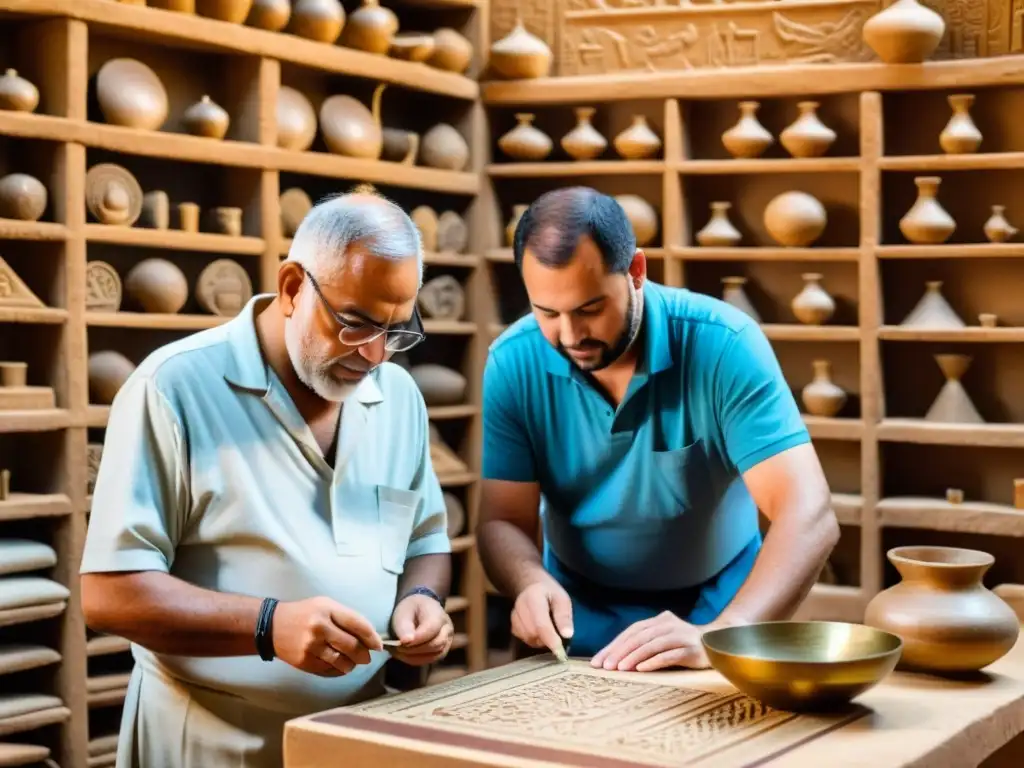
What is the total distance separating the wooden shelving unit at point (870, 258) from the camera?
5266 mm

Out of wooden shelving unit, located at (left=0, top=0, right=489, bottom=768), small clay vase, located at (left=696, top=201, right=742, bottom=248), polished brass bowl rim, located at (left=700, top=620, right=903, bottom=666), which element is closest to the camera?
polished brass bowl rim, located at (left=700, top=620, right=903, bottom=666)

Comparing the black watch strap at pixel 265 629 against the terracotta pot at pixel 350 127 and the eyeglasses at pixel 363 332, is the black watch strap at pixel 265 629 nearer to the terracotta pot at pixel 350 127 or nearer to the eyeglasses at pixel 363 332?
the eyeglasses at pixel 363 332

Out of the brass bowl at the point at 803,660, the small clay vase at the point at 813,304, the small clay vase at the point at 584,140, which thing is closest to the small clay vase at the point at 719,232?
the small clay vase at the point at 813,304

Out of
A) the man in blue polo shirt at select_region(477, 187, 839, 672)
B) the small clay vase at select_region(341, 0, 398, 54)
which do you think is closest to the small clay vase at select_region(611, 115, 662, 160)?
the small clay vase at select_region(341, 0, 398, 54)

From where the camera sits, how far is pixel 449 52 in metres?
5.64

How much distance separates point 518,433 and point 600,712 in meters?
0.94

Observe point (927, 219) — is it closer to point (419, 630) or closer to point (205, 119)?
point (205, 119)

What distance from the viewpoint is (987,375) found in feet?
17.9

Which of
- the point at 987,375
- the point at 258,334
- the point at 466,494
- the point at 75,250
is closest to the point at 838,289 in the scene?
the point at 987,375

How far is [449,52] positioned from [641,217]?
1.05 metres

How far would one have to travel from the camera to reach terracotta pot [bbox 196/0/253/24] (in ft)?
15.6

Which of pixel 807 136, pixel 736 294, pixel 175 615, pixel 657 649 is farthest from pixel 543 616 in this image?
pixel 807 136

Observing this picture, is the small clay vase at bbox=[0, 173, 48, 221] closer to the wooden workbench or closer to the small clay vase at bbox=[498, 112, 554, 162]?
the small clay vase at bbox=[498, 112, 554, 162]

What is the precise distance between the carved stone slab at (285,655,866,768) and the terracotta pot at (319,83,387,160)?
3.23 meters
